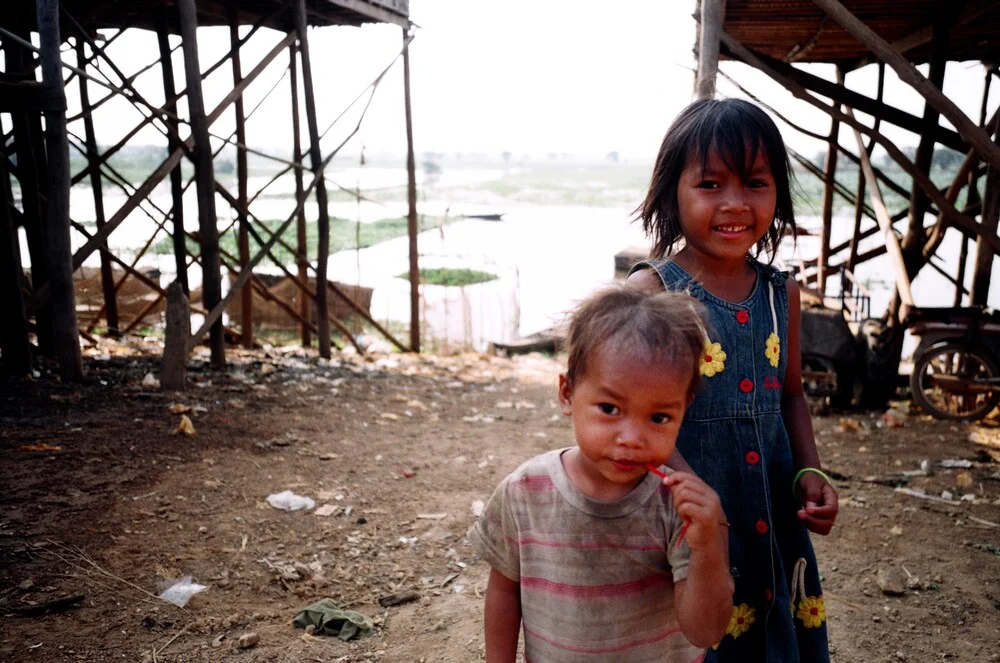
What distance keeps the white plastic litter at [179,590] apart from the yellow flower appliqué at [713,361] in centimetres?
223

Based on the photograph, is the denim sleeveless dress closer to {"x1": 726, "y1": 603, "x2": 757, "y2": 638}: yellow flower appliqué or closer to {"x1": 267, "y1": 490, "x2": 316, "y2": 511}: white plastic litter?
{"x1": 726, "y1": 603, "x2": 757, "y2": 638}: yellow flower appliqué

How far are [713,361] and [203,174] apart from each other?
17.7 feet

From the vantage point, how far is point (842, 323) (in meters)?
6.03

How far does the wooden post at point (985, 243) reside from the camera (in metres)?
5.30

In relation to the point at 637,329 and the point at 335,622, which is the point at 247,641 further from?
the point at 637,329

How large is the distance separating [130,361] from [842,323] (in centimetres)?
577

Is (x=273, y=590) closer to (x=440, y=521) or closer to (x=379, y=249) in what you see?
(x=440, y=521)

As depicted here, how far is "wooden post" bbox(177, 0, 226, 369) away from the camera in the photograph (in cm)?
566

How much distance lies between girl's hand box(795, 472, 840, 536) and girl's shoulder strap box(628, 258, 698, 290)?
18.2 inches

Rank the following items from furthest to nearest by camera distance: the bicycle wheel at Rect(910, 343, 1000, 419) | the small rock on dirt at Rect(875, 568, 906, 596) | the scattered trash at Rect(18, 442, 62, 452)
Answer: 1. the bicycle wheel at Rect(910, 343, 1000, 419)
2. the scattered trash at Rect(18, 442, 62, 452)
3. the small rock on dirt at Rect(875, 568, 906, 596)

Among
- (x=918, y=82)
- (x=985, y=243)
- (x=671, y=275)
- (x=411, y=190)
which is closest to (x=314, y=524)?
(x=671, y=275)

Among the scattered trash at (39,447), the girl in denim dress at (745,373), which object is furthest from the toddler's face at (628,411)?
the scattered trash at (39,447)

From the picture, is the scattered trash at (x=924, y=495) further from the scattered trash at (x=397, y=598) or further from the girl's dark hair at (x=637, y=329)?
the girl's dark hair at (x=637, y=329)

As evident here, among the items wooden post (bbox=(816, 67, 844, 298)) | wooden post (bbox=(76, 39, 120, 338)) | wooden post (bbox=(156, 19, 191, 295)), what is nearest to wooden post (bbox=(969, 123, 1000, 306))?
wooden post (bbox=(816, 67, 844, 298))
